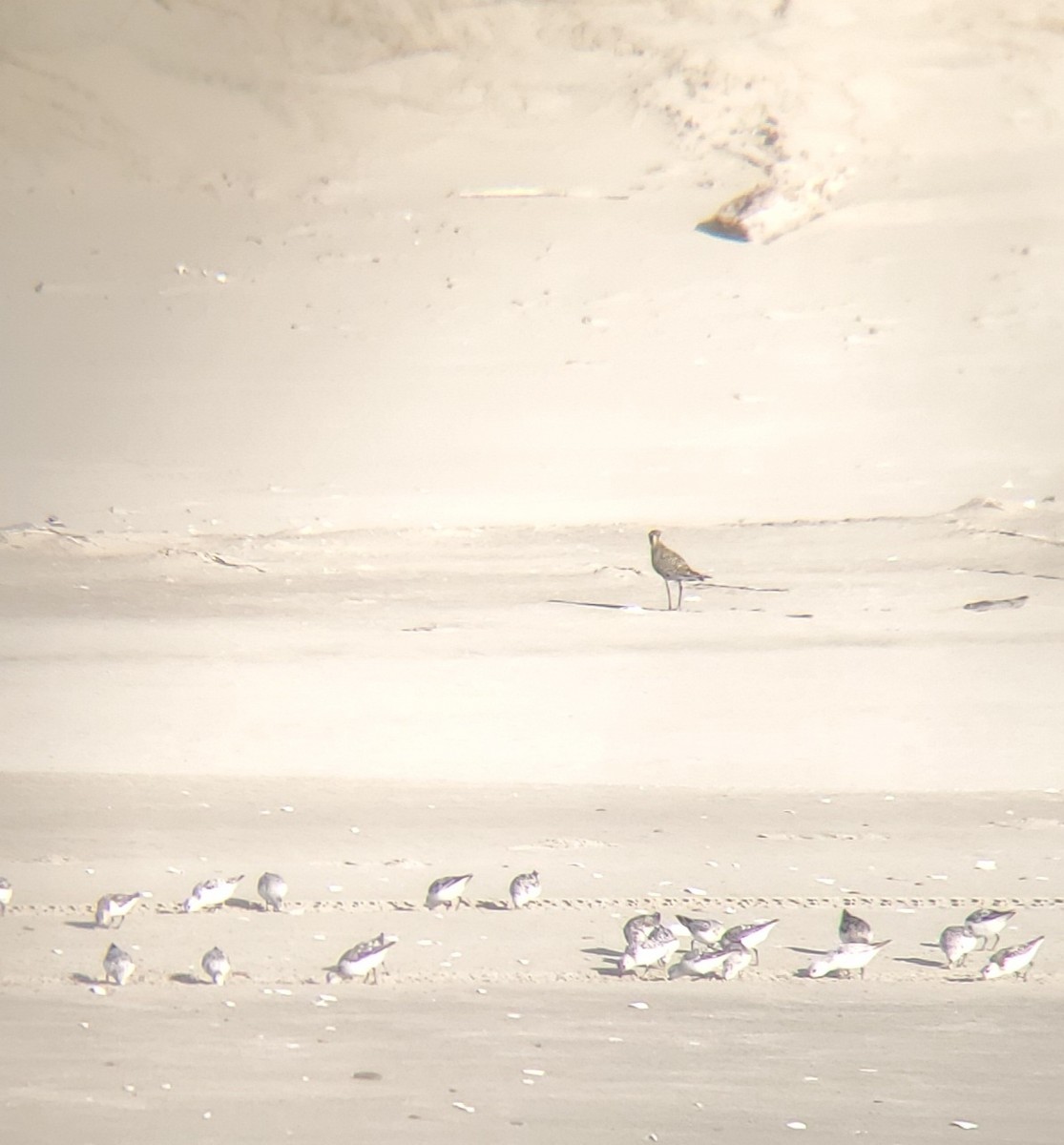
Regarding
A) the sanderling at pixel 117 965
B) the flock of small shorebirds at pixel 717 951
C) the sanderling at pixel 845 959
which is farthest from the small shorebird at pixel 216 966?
the sanderling at pixel 845 959

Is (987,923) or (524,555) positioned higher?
(524,555)

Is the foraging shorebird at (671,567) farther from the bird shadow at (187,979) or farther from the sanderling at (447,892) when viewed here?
the bird shadow at (187,979)

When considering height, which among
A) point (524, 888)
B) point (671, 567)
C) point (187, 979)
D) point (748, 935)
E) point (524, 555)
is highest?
point (524, 555)

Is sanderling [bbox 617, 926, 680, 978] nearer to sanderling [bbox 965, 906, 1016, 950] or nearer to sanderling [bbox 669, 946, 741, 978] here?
sanderling [bbox 669, 946, 741, 978]

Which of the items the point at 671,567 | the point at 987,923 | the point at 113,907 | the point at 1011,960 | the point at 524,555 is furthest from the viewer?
the point at 524,555

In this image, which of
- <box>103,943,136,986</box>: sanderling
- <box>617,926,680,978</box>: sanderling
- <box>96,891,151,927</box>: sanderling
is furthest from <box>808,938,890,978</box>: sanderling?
<box>96,891,151,927</box>: sanderling

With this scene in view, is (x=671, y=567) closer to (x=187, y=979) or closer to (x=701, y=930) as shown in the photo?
(x=701, y=930)

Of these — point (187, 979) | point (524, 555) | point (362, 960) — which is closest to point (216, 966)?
point (187, 979)
